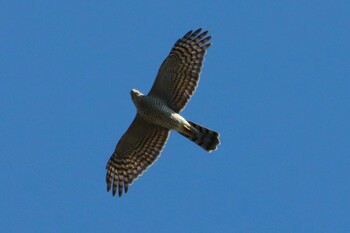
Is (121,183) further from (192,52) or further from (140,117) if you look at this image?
(192,52)

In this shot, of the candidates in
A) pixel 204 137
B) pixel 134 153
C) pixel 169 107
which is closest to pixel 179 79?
pixel 169 107

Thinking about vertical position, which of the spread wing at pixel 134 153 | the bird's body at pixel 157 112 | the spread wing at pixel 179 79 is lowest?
the spread wing at pixel 134 153

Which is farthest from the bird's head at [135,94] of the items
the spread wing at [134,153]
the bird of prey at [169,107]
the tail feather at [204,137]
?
the tail feather at [204,137]

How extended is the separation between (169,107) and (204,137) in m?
1.17

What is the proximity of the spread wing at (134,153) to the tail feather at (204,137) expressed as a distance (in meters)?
0.84

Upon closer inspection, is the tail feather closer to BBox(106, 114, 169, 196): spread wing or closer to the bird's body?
the bird's body

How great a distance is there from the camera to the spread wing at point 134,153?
85.0 ft

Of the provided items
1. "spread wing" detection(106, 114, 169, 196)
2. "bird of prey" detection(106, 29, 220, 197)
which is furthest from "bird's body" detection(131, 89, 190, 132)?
"spread wing" detection(106, 114, 169, 196)

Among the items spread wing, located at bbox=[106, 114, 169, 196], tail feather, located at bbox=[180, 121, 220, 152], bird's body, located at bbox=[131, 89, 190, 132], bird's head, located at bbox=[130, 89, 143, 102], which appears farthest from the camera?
spread wing, located at bbox=[106, 114, 169, 196]

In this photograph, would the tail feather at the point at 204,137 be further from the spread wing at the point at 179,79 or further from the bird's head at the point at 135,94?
the bird's head at the point at 135,94

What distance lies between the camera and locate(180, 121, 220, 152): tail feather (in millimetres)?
25328

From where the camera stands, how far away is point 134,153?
86.1 ft

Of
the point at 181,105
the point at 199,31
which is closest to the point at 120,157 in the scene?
the point at 181,105

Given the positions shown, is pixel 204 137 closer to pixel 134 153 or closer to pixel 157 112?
pixel 157 112
